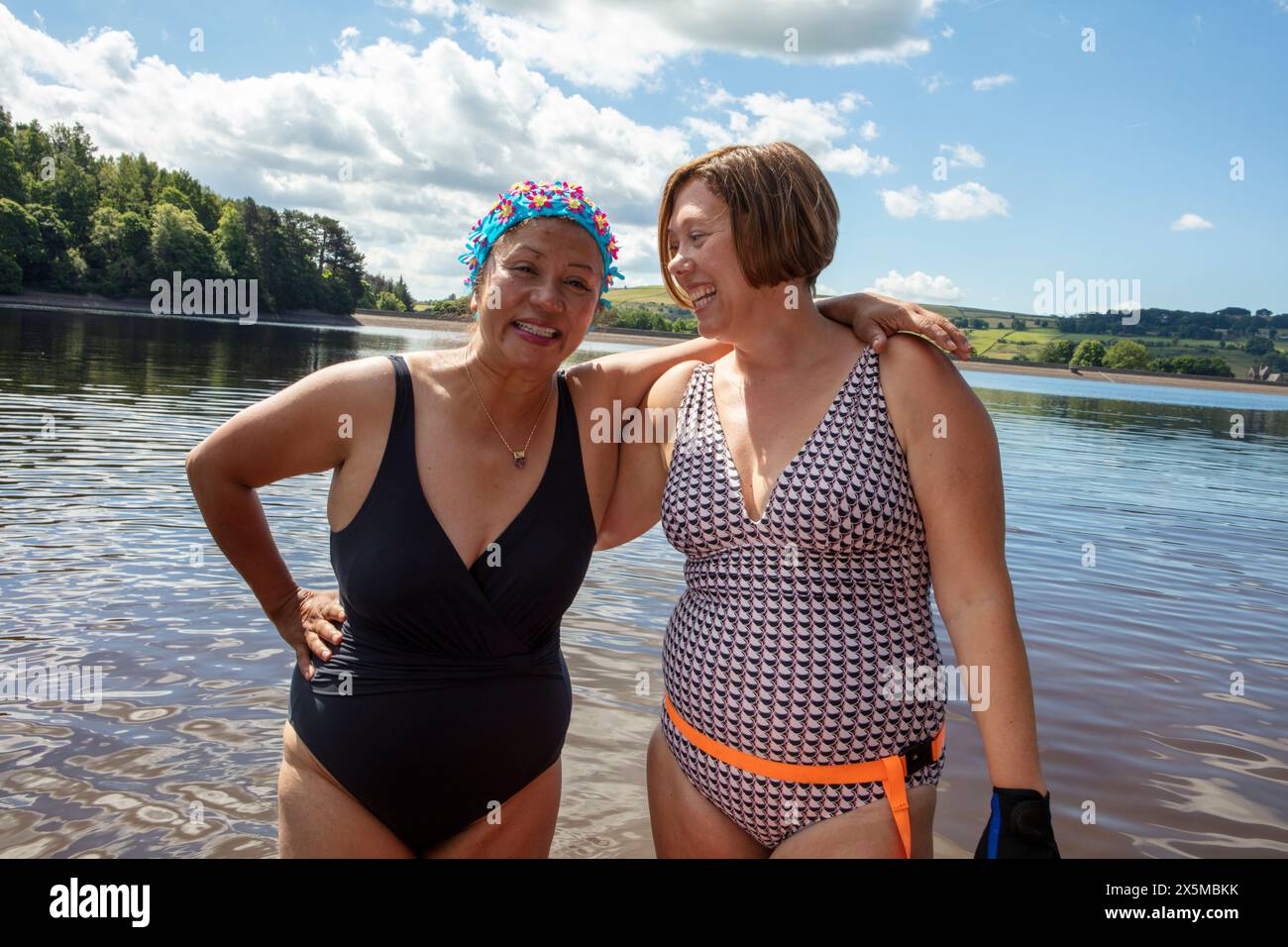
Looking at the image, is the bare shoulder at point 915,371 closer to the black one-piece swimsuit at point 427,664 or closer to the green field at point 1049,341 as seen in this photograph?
the black one-piece swimsuit at point 427,664

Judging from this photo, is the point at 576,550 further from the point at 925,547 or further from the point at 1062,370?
the point at 1062,370

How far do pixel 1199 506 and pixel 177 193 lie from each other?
119089 mm

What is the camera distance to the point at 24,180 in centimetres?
8931

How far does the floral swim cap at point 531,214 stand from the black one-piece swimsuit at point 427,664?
1.91ft

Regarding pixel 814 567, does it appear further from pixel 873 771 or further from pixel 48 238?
pixel 48 238

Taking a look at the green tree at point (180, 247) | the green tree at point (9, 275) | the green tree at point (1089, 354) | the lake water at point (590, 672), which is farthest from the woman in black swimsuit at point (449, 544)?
the green tree at point (1089, 354)

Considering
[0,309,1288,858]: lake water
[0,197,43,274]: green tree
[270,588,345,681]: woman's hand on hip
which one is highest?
[0,197,43,274]: green tree

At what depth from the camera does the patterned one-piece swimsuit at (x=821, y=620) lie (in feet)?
7.47

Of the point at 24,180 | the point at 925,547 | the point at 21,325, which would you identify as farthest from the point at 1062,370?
the point at 925,547

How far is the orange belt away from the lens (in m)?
2.25

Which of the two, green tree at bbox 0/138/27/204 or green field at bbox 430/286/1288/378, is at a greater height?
green tree at bbox 0/138/27/204

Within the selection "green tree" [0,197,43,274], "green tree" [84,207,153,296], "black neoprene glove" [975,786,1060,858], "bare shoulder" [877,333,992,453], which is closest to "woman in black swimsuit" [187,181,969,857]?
"bare shoulder" [877,333,992,453]

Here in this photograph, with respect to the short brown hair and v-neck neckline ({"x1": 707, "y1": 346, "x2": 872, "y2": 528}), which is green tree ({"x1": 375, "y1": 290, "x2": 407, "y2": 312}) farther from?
v-neck neckline ({"x1": 707, "y1": 346, "x2": 872, "y2": 528})

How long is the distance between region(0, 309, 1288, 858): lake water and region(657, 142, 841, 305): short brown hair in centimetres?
282
